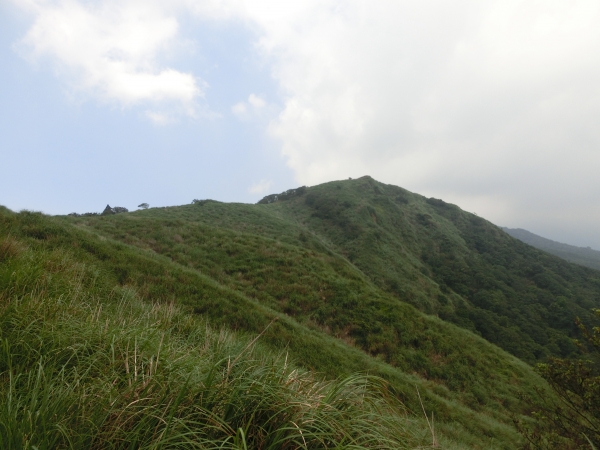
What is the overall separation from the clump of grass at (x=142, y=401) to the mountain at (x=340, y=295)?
17 cm

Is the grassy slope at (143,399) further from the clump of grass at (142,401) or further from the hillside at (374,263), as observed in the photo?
the hillside at (374,263)

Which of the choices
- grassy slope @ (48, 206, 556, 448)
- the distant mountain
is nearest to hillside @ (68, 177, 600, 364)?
grassy slope @ (48, 206, 556, 448)

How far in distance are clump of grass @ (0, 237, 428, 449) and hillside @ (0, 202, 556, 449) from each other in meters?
0.03

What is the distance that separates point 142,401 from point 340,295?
12.9 m

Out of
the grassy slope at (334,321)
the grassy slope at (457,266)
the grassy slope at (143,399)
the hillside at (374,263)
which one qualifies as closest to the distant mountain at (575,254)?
the grassy slope at (457,266)

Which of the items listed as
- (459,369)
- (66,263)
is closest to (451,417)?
(459,369)

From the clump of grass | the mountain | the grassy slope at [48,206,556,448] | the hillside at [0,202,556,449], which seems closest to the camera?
the clump of grass

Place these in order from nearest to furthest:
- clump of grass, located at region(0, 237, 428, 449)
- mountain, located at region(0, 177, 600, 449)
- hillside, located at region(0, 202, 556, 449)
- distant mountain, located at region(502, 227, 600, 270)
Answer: clump of grass, located at region(0, 237, 428, 449) < hillside, located at region(0, 202, 556, 449) < mountain, located at region(0, 177, 600, 449) < distant mountain, located at region(502, 227, 600, 270)

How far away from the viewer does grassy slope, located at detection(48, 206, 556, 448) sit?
8.56 metres

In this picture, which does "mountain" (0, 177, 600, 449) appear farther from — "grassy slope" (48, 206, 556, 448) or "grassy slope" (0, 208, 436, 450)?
"grassy slope" (0, 208, 436, 450)

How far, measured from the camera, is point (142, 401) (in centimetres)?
217

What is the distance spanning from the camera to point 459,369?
11727 mm

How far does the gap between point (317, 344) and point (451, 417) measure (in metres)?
4.07

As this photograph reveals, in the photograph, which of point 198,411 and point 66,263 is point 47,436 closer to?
point 198,411
